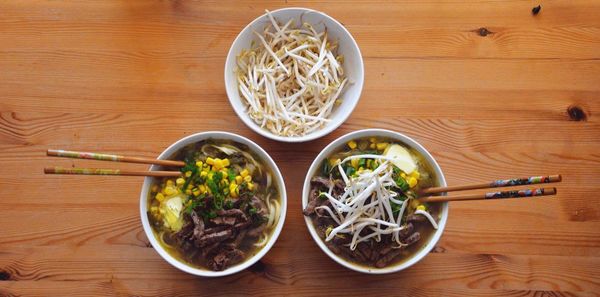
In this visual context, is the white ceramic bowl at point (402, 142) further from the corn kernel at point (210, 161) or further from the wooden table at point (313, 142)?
the corn kernel at point (210, 161)

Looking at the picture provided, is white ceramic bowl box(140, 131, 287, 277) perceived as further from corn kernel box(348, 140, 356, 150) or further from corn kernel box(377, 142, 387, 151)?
corn kernel box(377, 142, 387, 151)

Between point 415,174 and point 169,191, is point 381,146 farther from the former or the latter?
point 169,191

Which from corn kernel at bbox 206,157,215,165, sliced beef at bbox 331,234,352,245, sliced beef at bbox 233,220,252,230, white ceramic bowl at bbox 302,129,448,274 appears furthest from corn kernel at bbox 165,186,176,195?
sliced beef at bbox 331,234,352,245

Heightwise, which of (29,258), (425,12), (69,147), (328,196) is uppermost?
(425,12)

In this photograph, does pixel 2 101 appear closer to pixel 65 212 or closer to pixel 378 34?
pixel 65 212

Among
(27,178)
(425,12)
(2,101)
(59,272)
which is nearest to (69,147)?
(27,178)

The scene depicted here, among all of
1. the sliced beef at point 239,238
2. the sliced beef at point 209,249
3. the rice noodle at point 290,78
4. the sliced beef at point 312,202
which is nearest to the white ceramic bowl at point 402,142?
the sliced beef at point 312,202
